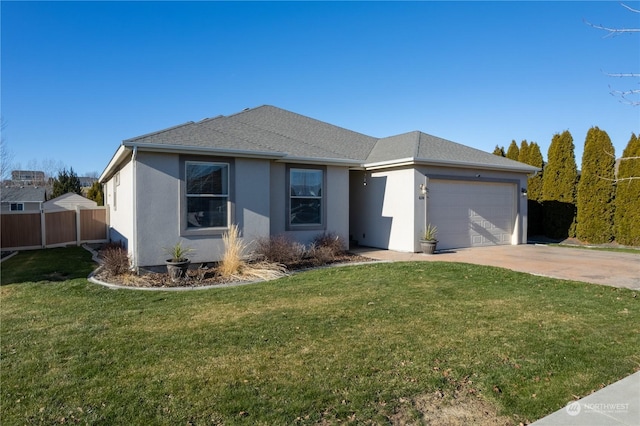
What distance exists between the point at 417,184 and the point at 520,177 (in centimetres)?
581

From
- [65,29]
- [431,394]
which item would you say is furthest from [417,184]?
[65,29]

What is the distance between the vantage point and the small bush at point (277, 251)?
10641 millimetres

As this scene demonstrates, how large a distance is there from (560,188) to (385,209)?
1067cm

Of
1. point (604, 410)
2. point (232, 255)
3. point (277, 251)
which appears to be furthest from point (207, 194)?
point (604, 410)

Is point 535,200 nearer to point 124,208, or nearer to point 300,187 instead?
point 300,187

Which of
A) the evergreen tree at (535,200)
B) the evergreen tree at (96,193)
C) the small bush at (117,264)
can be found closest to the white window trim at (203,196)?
the small bush at (117,264)

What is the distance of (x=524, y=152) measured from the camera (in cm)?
2145

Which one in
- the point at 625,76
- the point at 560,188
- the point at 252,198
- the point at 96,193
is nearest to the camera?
the point at 625,76

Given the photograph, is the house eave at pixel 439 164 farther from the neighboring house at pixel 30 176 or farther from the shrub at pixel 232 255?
the neighboring house at pixel 30 176

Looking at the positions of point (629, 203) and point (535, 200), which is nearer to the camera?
point (629, 203)

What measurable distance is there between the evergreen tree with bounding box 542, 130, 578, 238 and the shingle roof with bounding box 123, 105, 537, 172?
4.36m

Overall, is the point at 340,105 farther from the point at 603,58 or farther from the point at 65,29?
the point at 603,58

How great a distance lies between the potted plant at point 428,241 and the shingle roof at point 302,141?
8.01 feet

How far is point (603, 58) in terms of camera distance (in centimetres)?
598
